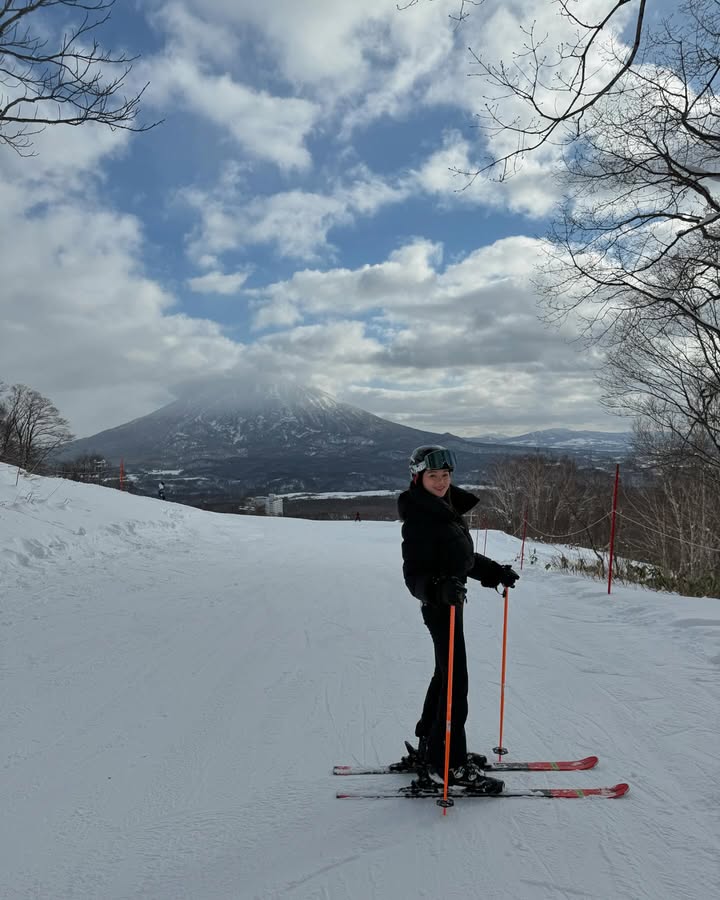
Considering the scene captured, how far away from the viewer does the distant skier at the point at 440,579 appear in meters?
3.20

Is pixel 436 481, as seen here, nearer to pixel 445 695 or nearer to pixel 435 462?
pixel 435 462

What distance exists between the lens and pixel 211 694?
15.1 feet

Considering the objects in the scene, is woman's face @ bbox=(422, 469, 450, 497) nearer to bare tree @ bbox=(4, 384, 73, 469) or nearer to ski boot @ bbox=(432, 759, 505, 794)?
ski boot @ bbox=(432, 759, 505, 794)

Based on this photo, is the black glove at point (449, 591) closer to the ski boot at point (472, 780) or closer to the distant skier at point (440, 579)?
the distant skier at point (440, 579)

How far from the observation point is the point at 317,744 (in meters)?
3.78

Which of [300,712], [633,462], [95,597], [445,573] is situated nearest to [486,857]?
[445,573]

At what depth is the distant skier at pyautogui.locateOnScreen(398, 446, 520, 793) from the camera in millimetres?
3195

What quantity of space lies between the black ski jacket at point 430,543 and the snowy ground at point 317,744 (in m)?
1.21

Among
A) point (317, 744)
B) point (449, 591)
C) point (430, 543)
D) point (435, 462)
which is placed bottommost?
point (317, 744)

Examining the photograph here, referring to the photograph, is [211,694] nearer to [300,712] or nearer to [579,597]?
[300,712]

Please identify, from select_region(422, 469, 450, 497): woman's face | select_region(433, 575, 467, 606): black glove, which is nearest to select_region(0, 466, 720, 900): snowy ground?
select_region(433, 575, 467, 606): black glove

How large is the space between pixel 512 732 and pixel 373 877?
1800mm

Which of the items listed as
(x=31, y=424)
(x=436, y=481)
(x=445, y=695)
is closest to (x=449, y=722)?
(x=445, y=695)

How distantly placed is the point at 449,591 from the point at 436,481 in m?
0.64
